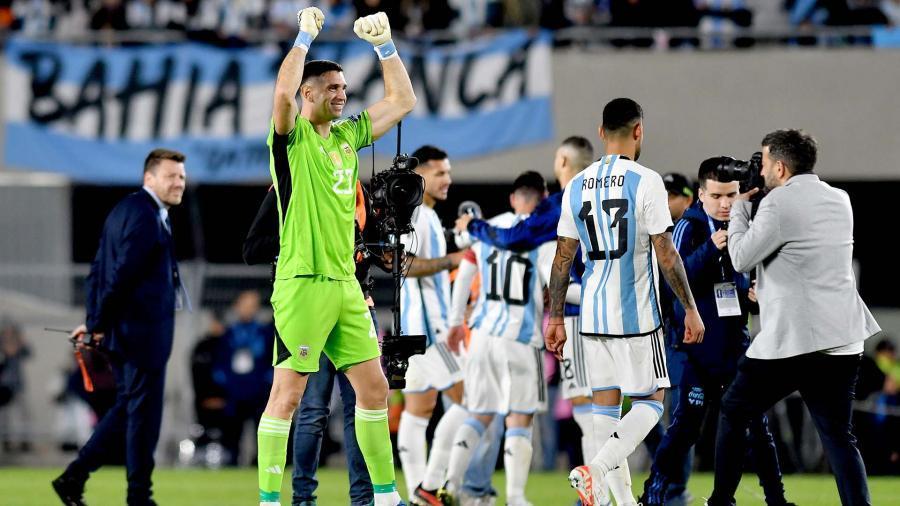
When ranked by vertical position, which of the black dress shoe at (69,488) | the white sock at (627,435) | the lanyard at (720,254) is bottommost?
the black dress shoe at (69,488)

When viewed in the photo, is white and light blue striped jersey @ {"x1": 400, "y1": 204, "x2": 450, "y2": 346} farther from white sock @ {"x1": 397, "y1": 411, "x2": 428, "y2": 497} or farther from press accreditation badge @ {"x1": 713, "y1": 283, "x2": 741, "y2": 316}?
press accreditation badge @ {"x1": 713, "y1": 283, "x2": 741, "y2": 316}

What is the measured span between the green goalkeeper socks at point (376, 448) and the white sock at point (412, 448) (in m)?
2.74

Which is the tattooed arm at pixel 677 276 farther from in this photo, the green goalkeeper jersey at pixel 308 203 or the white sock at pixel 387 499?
the white sock at pixel 387 499

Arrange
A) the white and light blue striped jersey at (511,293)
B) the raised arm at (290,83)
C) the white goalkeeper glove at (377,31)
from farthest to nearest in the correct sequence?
the white and light blue striped jersey at (511,293) < the white goalkeeper glove at (377,31) < the raised arm at (290,83)

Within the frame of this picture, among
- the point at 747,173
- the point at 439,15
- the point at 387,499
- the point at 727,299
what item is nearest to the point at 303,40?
the point at 387,499

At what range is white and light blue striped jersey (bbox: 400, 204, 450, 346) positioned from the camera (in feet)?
32.6

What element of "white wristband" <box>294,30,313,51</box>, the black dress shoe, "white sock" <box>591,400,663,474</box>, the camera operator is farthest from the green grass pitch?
"white wristband" <box>294,30,313,51</box>

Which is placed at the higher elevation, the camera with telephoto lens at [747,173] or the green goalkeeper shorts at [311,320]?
the camera with telephoto lens at [747,173]

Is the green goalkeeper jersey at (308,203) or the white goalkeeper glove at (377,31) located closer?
the green goalkeeper jersey at (308,203)

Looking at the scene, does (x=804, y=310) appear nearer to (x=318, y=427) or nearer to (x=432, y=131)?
(x=318, y=427)

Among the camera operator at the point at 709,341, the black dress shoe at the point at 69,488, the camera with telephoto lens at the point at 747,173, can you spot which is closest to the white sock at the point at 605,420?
the camera operator at the point at 709,341

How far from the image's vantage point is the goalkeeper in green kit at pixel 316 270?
691 cm

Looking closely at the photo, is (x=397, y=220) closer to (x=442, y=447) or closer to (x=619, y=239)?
(x=619, y=239)

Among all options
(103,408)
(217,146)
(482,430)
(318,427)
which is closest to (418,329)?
(482,430)
